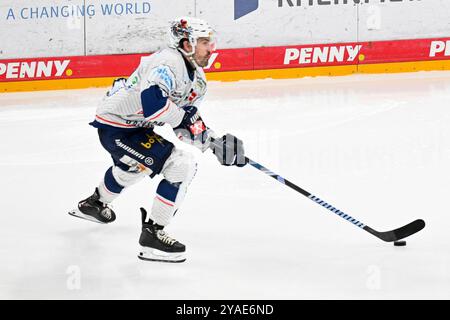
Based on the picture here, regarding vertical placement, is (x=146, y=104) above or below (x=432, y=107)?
above

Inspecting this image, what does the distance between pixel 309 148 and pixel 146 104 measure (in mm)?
2698

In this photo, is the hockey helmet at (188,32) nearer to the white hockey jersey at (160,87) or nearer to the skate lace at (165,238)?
the white hockey jersey at (160,87)

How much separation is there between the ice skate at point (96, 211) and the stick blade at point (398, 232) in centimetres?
138

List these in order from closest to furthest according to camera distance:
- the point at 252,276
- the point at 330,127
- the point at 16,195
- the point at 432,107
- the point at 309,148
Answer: the point at 252,276
the point at 16,195
the point at 309,148
the point at 330,127
the point at 432,107

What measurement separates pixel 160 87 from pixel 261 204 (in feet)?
4.44

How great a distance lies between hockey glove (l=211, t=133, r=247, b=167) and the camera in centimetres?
463

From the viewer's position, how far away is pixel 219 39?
966 centimetres

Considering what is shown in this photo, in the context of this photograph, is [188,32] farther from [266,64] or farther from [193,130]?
[266,64]

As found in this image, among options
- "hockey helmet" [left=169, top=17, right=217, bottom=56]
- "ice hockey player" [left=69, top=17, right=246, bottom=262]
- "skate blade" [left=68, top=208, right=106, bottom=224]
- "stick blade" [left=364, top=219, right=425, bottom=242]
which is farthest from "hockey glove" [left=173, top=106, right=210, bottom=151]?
"skate blade" [left=68, top=208, right=106, bottom=224]

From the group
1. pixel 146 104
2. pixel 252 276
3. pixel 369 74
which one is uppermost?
pixel 146 104

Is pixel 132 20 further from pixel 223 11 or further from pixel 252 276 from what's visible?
pixel 252 276

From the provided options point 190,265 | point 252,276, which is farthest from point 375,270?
point 190,265

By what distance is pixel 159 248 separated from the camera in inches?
185

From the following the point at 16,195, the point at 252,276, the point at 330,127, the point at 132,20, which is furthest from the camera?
the point at 132,20
